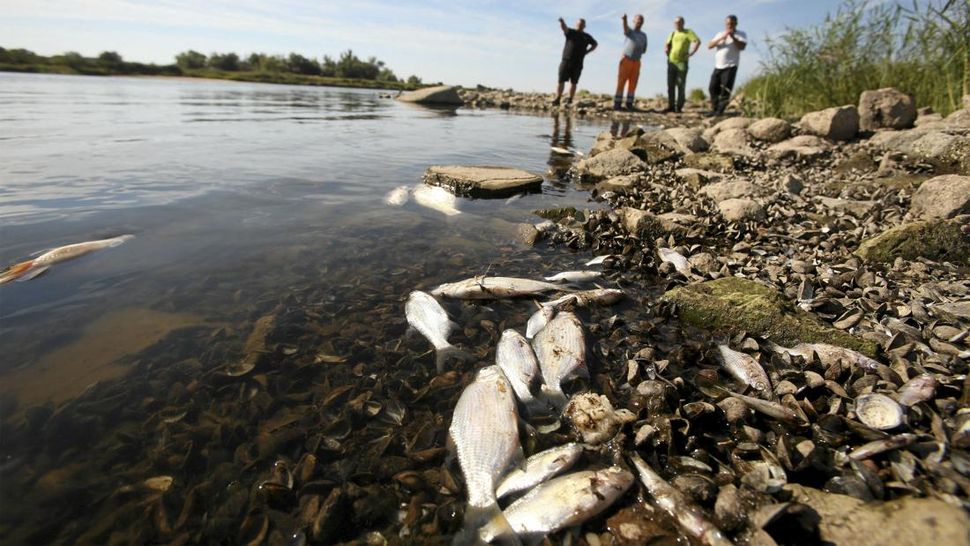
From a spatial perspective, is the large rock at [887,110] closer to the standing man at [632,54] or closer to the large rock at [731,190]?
the large rock at [731,190]

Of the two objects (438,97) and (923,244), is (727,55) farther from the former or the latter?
(438,97)

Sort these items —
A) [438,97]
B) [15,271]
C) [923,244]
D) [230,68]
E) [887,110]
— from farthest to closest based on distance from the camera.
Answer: [230,68] → [438,97] → [887,110] → [923,244] → [15,271]

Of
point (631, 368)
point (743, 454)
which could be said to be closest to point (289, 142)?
point (631, 368)

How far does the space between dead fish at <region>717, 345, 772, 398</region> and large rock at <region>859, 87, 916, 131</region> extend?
10.8 metres

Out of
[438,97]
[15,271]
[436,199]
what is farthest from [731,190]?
[438,97]

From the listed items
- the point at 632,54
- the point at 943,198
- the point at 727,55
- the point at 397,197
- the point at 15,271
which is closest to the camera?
the point at 15,271

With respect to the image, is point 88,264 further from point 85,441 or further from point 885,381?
point 885,381

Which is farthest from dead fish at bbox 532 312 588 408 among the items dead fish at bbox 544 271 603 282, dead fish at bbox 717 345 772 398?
dead fish at bbox 717 345 772 398

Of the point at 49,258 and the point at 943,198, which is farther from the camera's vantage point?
the point at 943,198

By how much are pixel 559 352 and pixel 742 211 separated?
4.02 m

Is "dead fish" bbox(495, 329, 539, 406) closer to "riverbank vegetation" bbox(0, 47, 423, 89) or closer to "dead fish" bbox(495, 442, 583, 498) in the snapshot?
"dead fish" bbox(495, 442, 583, 498)

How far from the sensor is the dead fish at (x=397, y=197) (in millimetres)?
6551

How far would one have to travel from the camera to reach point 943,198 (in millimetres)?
5102

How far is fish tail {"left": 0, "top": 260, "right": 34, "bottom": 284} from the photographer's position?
144 inches
